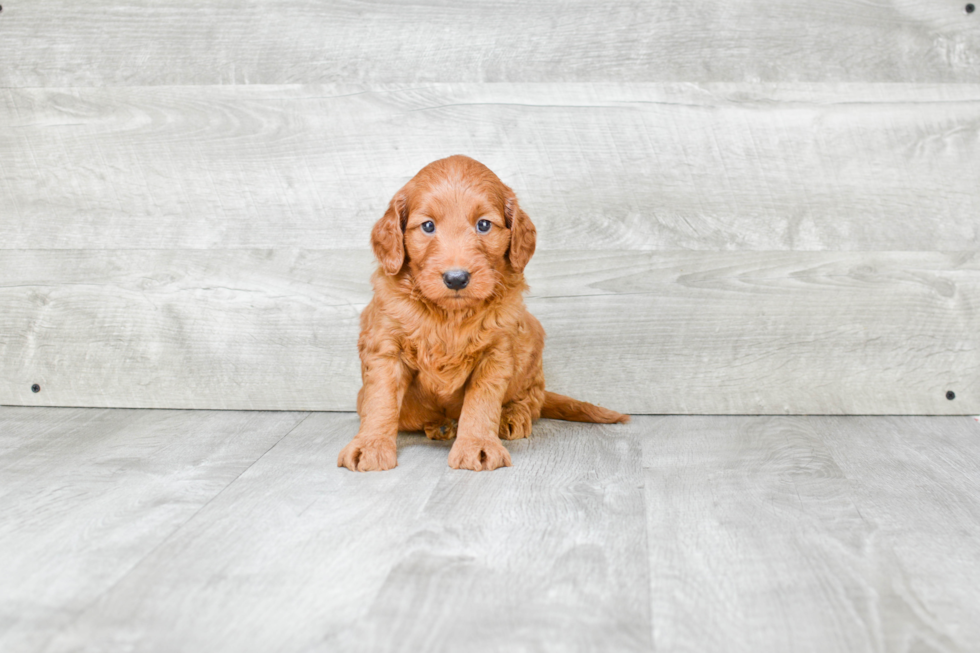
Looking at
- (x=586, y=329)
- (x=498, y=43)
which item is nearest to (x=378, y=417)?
(x=586, y=329)

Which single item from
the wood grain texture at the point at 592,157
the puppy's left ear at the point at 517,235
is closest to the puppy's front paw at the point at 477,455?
the puppy's left ear at the point at 517,235

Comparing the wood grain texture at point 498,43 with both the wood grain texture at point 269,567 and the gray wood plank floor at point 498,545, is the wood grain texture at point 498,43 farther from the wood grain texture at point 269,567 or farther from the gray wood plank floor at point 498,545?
the wood grain texture at point 269,567

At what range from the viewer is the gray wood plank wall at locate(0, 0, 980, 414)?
2.93 m

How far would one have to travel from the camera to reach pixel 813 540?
1.74 m

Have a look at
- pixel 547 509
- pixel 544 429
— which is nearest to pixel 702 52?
pixel 544 429

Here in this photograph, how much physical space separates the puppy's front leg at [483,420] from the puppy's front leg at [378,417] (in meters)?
0.17

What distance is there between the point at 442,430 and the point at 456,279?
0.60m

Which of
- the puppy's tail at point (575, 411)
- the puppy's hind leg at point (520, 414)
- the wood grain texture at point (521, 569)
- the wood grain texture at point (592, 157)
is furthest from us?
the wood grain texture at point (592, 157)

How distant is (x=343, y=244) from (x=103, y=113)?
3.12 feet

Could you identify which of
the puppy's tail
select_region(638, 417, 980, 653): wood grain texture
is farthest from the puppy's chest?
select_region(638, 417, 980, 653): wood grain texture

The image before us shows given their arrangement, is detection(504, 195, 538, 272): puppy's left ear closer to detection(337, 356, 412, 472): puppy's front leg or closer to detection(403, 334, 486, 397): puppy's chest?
detection(403, 334, 486, 397): puppy's chest

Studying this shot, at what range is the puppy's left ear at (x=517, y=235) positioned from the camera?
7.73 ft

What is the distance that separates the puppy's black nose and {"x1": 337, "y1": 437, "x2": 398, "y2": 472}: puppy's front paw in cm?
44

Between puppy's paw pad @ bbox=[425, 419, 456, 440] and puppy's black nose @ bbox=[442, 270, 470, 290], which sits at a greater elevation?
puppy's black nose @ bbox=[442, 270, 470, 290]
